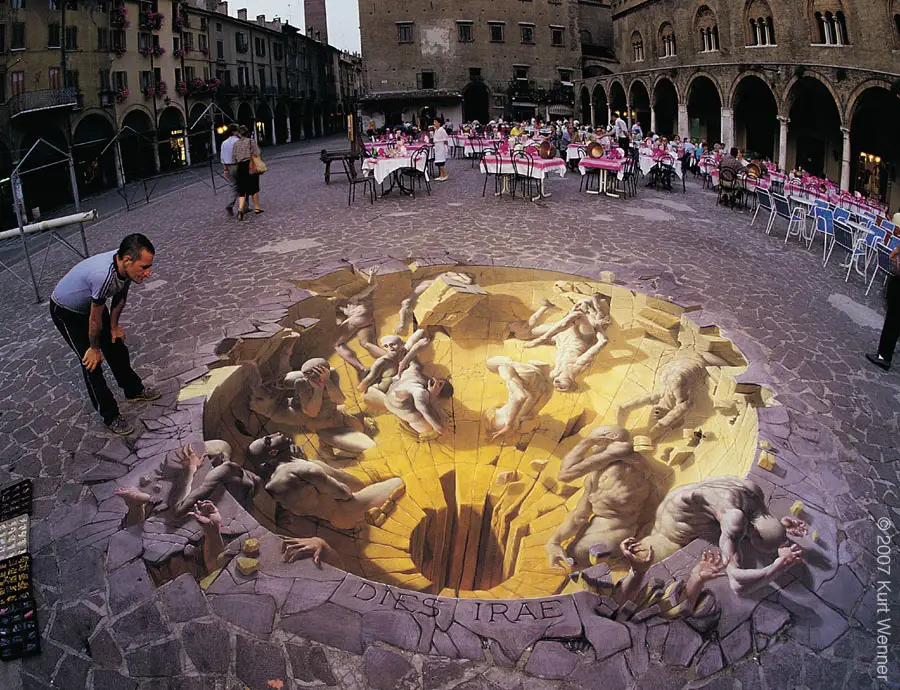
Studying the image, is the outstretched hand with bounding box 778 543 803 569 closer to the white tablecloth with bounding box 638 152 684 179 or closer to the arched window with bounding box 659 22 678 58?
the white tablecloth with bounding box 638 152 684 179

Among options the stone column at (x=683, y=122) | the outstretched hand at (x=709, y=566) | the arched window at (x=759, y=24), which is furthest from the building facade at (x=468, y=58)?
the outstretched hand at (x=709, y=566)

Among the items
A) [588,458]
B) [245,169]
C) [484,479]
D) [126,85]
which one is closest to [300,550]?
→ [484,479]

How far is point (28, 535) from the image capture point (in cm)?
466

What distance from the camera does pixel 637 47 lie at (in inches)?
1399

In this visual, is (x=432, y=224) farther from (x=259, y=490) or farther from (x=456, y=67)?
(x=456, y=67)

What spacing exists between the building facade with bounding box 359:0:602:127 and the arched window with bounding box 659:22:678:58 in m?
8.93

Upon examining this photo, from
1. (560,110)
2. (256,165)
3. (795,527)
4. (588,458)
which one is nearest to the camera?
(795,527)

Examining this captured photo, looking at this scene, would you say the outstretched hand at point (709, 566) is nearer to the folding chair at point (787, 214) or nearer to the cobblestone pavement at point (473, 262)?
the cobblestone pavement at point (473, 262)

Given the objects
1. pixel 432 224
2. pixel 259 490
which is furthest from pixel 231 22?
pixel 259 490

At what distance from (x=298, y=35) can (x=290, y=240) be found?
44.9 metres

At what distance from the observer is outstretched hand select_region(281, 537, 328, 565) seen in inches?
182

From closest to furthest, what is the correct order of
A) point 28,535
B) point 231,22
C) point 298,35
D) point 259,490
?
point 28,535 < point 259,490 < point 231,22 < point 298,35

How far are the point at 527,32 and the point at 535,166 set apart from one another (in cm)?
3216

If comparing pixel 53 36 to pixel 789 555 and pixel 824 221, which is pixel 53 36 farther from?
pixel 789 555
